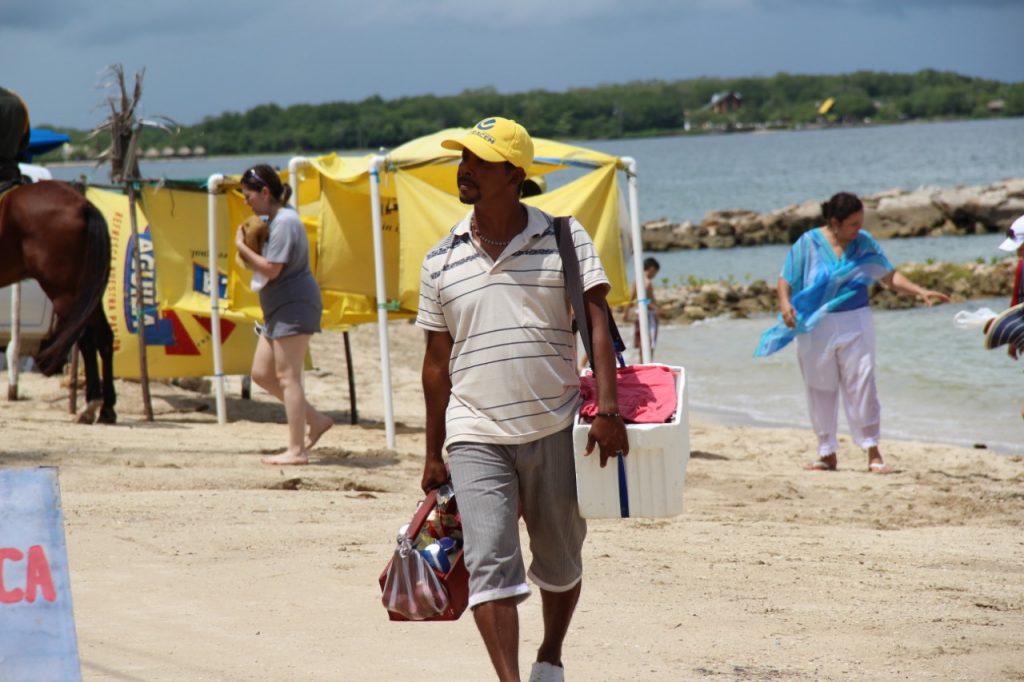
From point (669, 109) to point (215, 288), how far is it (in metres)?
148

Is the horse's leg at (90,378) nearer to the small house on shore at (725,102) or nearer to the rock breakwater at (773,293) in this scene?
the rock breakwater at (773,293)

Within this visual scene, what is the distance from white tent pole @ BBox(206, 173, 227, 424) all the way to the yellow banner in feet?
0.59

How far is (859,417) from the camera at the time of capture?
9.55 metres

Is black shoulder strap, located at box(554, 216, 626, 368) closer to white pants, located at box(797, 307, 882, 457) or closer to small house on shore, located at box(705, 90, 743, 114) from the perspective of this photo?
white pants, located at box(797, 307, 882, 457)

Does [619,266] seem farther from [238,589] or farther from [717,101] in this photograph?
[717,101]

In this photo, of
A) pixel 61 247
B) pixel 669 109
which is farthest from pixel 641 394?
pixel 669 109

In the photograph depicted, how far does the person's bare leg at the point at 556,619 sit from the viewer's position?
442 cm

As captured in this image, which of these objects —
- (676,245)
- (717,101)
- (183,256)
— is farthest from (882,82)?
(183,256)

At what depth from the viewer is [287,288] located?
8477mm

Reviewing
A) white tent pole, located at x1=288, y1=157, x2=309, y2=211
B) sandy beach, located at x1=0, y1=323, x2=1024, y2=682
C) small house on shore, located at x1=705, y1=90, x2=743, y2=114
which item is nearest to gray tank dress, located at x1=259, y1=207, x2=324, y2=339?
sandy beach, located at x1=0, y1=323, x2=1024, y2=682

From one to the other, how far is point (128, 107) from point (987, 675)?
8320mm

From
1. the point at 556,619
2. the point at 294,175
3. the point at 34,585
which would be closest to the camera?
the point at 34,585

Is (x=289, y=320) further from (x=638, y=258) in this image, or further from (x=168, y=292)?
(x=168, y=292)

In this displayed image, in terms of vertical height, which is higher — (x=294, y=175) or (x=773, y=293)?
(x=294, y=175)
